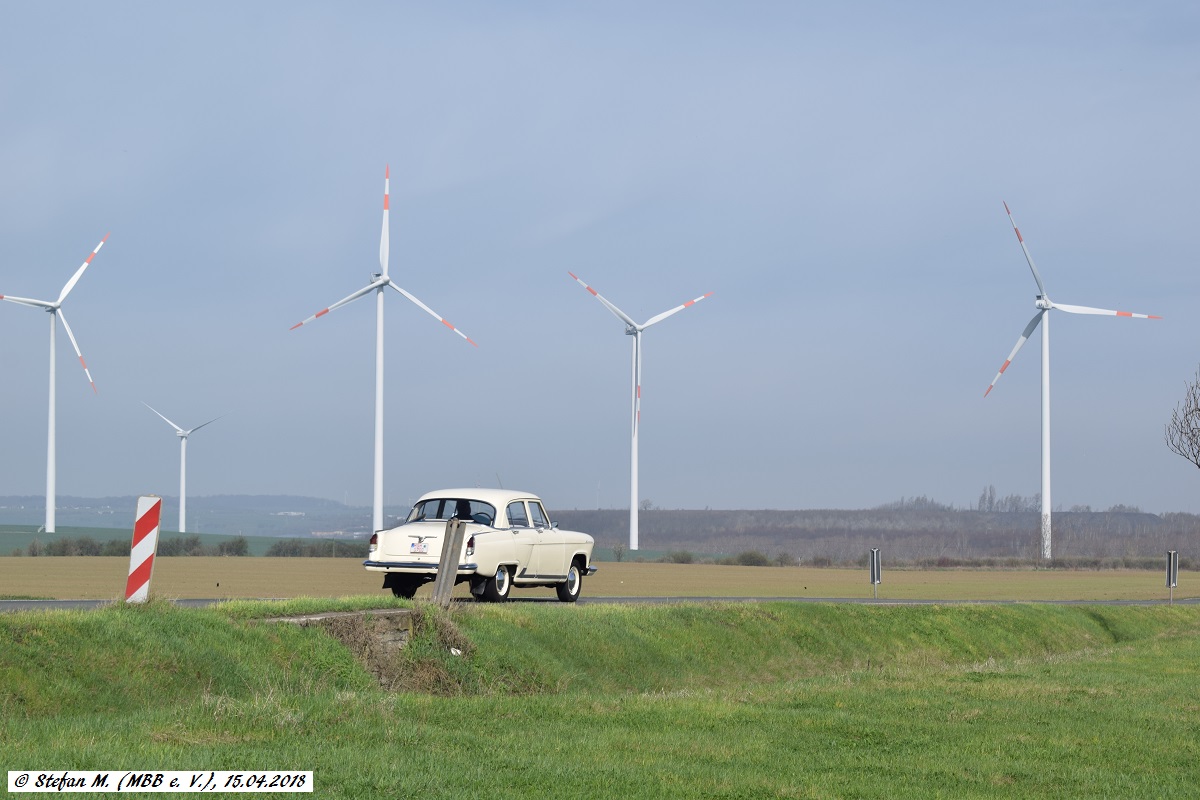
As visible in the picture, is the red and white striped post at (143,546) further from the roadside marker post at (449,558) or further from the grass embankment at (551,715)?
the roadside marker post at (449,558)

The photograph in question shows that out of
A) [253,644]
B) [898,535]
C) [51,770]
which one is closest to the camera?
[51,770]

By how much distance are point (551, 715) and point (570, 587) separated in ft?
47.9

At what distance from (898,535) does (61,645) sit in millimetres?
187729

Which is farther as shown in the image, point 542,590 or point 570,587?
point 542,590

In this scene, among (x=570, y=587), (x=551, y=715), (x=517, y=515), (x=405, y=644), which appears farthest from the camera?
(x=570, y=587)

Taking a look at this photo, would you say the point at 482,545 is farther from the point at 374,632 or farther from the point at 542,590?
the point at 542,590

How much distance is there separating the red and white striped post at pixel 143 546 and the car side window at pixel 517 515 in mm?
10017

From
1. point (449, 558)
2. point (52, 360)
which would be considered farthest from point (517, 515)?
point (52, 360)

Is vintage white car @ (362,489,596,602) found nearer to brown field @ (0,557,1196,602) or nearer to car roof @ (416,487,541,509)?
car roof @ (416,487,541,509)

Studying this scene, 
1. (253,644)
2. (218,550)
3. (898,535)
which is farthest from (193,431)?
(898,535)

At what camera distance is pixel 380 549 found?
976 inches

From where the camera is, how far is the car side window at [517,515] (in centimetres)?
2564

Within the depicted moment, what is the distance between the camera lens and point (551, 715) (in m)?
13.2

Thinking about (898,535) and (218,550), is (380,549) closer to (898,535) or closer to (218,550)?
(218,550)
